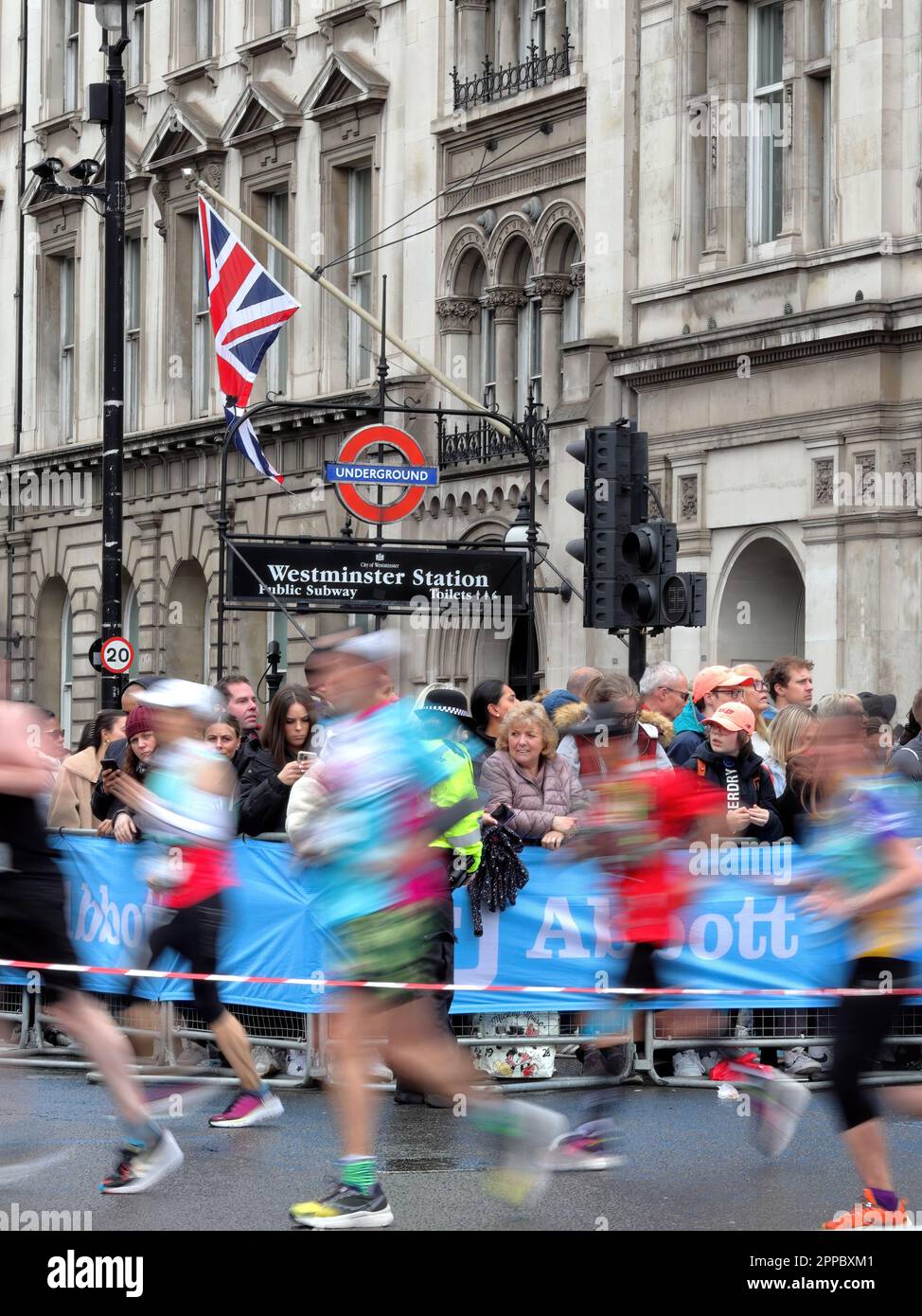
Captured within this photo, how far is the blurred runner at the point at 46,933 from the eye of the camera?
28.4ft

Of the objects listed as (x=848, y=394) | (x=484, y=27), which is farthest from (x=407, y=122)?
(x=848, y=394)

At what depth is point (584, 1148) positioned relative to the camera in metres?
9.08

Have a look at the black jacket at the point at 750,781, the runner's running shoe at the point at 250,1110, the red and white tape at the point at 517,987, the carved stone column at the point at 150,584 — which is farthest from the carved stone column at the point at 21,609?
the runner's running shoe at the point at 250,1110

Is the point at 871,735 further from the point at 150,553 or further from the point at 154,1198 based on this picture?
the point at 150,553

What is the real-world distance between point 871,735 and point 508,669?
57.5 feet

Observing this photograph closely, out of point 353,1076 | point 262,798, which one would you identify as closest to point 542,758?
point 262,798

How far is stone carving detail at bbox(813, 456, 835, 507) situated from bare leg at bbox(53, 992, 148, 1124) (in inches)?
579

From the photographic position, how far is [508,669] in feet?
98.3

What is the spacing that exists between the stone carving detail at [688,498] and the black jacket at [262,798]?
12799 millimetres

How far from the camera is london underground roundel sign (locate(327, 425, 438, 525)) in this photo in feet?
71.1

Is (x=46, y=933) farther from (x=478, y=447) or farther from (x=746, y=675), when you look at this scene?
(x=478, y=447)

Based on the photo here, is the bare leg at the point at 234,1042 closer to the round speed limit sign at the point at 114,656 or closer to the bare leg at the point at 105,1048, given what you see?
the bare leg at the point at 105,1048

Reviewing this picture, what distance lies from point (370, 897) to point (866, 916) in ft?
5.25

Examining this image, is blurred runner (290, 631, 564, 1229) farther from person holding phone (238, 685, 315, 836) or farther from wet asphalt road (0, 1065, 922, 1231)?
person holding phone (238, 685, 315, 836)
